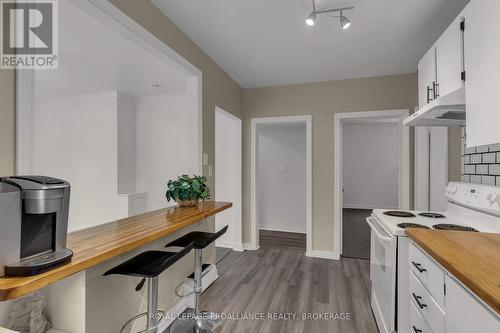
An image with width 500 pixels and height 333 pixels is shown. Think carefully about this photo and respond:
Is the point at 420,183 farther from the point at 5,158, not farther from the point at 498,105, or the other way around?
the point at 5,158

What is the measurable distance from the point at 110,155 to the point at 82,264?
316 centimetres

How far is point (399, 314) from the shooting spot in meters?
1.50

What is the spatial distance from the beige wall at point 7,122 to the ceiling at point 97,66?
86 centimetres

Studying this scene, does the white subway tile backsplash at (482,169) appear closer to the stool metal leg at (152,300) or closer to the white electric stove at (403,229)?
the white electric stove at (403,229)

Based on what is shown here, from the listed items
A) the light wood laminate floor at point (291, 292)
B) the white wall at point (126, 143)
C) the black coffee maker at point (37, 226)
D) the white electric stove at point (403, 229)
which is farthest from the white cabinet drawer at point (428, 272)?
the white wall at point (126, 143)

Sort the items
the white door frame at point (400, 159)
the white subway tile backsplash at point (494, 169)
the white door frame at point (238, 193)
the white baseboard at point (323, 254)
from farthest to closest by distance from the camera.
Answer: the white door frame at point (238, 193) < the white baseboard at point (323, 254) < the white door frame at point (400, 159) < the white subway tile backsplash at point (494, 169)

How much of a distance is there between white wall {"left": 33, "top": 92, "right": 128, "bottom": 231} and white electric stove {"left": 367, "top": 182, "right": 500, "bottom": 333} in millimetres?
3346

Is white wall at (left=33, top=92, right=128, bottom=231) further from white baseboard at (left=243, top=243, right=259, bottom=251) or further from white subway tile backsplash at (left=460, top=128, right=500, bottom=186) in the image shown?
white subway tile backsplash at (left=460, top=128, right=500, bottom=186)

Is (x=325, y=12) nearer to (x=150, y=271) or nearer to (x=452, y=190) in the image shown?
(x=452, y=190)

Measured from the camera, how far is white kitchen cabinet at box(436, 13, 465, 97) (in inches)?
61.0

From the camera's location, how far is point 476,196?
5.34 feet

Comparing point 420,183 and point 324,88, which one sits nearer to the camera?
point 420,183

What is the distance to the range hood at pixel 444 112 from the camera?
1494mm

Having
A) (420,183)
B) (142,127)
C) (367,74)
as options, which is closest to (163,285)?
(142,127)
